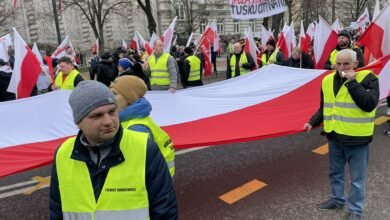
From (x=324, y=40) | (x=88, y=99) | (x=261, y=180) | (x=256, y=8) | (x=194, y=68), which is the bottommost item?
(x=261, y=180)

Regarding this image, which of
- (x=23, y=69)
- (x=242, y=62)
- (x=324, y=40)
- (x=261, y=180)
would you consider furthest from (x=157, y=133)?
(x=324, y=40)

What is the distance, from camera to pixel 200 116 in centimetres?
520

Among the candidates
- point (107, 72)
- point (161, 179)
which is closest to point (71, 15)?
point (107, 72)

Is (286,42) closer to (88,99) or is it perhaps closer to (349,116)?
(349,116)

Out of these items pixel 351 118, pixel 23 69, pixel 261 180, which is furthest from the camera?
pixel 23 69

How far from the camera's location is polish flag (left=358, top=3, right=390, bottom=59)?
5109mm

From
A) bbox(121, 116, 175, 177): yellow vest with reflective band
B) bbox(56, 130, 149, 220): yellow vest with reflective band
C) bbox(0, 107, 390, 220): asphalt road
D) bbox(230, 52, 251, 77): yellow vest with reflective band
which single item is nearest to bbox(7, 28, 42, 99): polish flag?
bbox(0, 107, 390, 220): asphalt road

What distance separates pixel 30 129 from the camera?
4656mm

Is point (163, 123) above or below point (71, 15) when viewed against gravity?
below

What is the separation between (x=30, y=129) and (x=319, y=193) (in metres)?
3.66

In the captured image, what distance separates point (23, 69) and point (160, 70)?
2.57 metres

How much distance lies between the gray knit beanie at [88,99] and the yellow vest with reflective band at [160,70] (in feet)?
18.6

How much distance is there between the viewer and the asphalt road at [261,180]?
13.6ft

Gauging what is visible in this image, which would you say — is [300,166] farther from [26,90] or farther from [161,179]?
[26,90]
